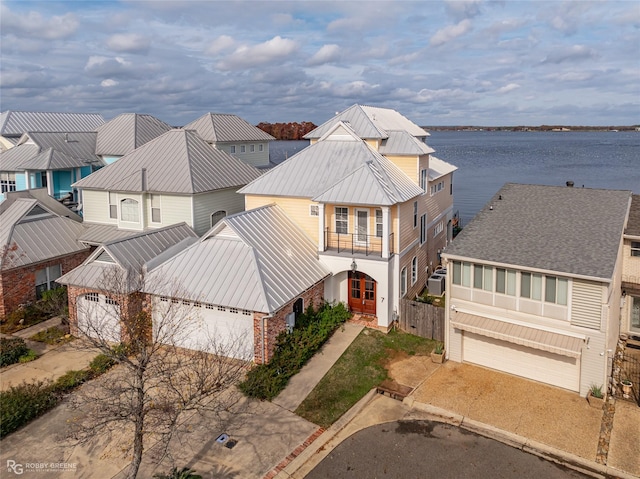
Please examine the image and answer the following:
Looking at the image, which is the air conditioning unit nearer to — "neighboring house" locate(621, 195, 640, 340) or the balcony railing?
the balcony railing

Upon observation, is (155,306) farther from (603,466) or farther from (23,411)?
(603,466)

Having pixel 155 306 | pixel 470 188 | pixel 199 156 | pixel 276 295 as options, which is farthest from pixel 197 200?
pixel 470 188

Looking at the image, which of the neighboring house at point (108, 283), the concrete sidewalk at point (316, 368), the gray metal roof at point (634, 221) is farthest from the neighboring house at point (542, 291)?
the neighboring house at point (108, 283)

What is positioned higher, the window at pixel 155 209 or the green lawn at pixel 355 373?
the window at pixel 155 209

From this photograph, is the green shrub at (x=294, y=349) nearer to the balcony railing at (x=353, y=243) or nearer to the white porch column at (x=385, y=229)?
the balcony railing at (x=353, y=243)

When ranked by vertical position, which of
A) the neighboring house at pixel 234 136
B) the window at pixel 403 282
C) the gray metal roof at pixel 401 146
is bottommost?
the window at pixel 403 282

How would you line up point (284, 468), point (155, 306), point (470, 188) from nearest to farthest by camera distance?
1. point (284, 468)
2. point (155, 306)
3. point (470, 188)

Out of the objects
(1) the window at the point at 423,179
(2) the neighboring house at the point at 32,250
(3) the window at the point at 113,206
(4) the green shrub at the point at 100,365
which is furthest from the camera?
(3) the window at the point at 113,206

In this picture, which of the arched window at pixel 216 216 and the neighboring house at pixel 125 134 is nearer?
the arched window at pixel 216 216
